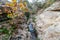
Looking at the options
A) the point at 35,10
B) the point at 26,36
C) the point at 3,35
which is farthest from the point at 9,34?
the point at 35,10

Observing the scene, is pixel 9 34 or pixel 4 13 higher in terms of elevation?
pixel 4 13

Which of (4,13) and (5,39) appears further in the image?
(4,13)

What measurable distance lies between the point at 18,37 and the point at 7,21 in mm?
1003

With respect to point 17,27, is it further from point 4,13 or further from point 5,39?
point 5,39

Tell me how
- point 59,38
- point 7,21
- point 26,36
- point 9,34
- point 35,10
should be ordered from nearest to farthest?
point 59,38 → point 9,34 → point 26,36 → point 7,21 → point 35,10

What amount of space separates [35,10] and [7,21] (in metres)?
4.18

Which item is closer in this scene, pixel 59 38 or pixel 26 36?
pixel 59 38

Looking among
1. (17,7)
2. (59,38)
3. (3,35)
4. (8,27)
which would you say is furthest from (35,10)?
(59,38)

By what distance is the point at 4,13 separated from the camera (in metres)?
5.21

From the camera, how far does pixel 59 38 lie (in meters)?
3.06

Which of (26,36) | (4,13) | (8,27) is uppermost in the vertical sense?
(4,13)

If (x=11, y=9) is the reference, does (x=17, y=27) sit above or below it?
below

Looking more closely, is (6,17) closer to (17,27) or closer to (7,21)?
(7,21)

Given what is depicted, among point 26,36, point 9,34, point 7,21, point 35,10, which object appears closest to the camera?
point 9,34
